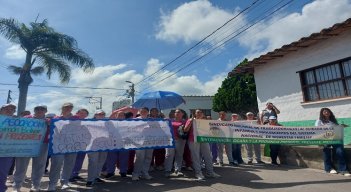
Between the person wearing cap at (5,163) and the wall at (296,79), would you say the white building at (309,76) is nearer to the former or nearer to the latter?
the wall at (296,79)

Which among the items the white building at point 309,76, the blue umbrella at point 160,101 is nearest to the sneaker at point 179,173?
the blue umbrella at point 160,101

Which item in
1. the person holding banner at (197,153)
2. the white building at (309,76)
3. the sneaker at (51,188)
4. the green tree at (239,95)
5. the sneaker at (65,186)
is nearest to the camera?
the sneaker at (51,188)

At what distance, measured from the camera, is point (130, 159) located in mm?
8125

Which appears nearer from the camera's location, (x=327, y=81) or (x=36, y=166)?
(x=36, y=166)

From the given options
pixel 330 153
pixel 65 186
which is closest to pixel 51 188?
pixel 65 186

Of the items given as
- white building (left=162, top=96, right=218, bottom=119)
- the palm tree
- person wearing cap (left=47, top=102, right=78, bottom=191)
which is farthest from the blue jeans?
white building (left=162, top=96, right=218, bottom=119)

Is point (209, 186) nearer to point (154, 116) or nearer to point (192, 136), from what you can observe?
point (192, 136)

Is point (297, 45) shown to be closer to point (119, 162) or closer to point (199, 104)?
point (119, 162)

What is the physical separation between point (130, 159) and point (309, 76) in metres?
7.62

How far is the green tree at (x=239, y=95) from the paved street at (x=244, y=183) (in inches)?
813

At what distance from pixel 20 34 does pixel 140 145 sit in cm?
1377

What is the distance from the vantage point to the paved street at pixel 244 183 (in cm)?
610

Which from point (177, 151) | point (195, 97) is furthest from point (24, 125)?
point (195, 97)

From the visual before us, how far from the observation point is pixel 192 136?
720cm
